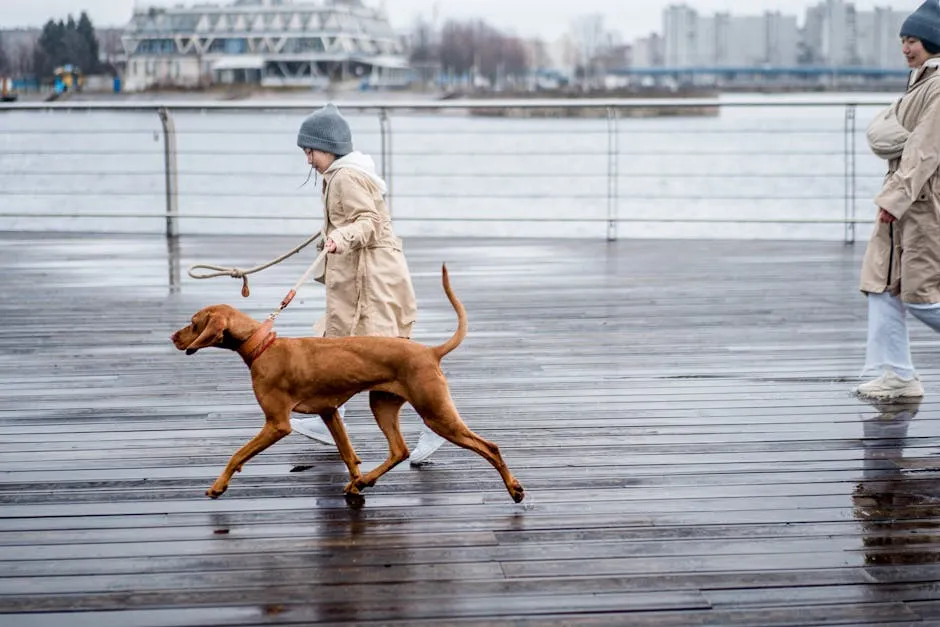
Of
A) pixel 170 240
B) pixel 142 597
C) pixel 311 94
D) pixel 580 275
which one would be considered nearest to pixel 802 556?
pixel 142 597

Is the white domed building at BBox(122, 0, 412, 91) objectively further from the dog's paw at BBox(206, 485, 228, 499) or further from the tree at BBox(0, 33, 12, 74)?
the dog's paw at BBox(206, 485, 228, 499)

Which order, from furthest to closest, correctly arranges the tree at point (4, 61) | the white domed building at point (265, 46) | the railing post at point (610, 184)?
the white domed building at point (265, 46) < the tree at point (4, 61) < the railing post at point (610, 184)

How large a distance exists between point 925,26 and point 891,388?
1357 mm

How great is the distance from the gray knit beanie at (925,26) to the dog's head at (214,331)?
2.66m

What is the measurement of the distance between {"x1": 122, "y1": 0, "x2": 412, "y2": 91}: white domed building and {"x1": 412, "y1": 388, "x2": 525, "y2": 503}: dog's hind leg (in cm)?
2870

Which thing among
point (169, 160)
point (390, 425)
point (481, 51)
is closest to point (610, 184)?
point (169, 160)

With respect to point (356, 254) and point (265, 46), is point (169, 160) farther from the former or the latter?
point (265, 46)

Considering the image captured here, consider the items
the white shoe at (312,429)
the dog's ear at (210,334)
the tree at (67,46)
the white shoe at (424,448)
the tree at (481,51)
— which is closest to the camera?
the dog's ear at (210,334)

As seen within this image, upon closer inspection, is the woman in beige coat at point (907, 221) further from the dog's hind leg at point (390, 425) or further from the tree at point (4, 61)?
the tree at point (4, 61)

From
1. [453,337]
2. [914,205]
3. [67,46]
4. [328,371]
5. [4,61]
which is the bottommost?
[328,371]

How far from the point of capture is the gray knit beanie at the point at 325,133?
13.3 feet

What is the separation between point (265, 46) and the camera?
4844cm

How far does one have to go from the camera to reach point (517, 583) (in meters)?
2.99

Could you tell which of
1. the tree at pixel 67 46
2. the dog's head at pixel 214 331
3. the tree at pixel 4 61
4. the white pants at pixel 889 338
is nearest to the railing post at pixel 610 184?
the white pants at pixel 889 338
